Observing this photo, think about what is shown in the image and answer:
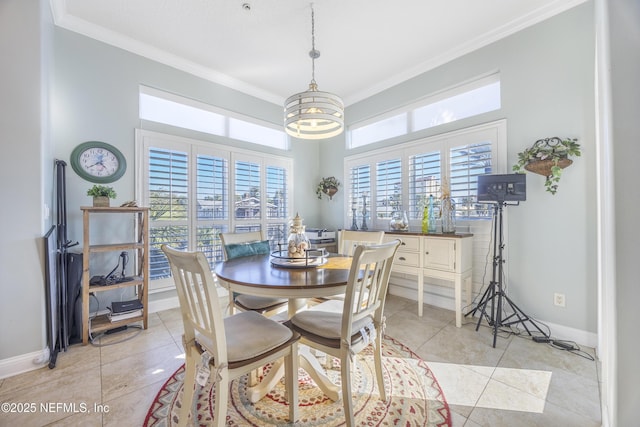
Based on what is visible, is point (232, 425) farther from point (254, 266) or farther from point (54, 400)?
point (54, 400)

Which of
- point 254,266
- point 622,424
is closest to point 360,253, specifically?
point 254,266

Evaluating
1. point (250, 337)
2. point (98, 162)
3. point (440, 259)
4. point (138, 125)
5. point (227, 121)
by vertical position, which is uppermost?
point (227, 121)

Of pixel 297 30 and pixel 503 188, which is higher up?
pixel 297 30

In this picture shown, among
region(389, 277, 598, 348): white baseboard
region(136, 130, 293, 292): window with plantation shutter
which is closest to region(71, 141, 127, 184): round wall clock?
region(136, 130, 293, 292): window with plantation shutter

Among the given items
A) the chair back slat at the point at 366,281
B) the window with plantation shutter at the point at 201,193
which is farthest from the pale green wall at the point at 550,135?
the window with plantation shutter at the point at 201,193

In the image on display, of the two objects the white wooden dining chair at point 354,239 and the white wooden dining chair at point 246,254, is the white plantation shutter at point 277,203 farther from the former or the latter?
the white wooden dining chair at point 354,239

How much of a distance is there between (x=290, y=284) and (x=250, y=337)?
33cm

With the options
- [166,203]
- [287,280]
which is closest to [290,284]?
[287,280]

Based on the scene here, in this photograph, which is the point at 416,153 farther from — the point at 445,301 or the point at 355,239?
the point at 445,301

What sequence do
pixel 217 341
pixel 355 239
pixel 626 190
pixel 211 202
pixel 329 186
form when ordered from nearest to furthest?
1. pixel 626 190
2. pixel 217 341
3. pixel 355 239
4. pixel 211 202
5. pixel 329 186

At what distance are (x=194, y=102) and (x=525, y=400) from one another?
422 centimetres

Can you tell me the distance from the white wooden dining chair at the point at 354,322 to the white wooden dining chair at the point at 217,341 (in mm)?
122

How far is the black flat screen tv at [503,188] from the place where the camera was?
7.35 ft

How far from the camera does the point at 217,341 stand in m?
1.14
